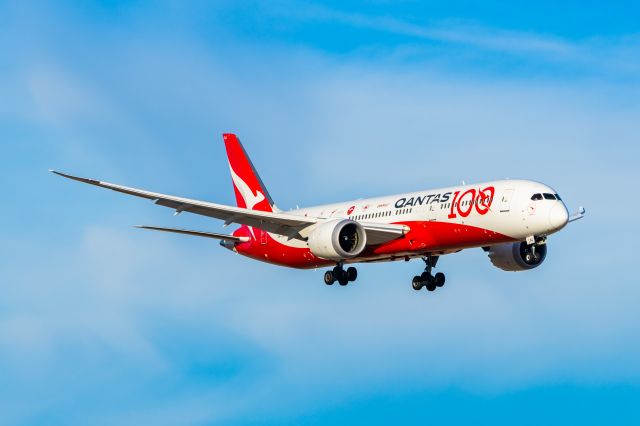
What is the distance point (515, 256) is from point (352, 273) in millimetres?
8189

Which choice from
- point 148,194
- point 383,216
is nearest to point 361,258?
point 383,216

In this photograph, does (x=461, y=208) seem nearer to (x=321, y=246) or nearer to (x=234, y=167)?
(x=321, y=246)

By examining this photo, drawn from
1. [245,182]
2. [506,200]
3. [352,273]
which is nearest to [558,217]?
[506,200]

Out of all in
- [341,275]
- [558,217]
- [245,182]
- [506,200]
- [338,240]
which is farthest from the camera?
[245,182]

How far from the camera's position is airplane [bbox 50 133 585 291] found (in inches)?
2420

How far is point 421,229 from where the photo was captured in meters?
64.6

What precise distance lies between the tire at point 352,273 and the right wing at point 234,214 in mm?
3005

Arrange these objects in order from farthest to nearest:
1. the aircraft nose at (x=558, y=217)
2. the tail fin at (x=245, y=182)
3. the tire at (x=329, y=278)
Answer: the tail fin at (x=245, y=182)
the tire at (x=329, y=278)
the aircraft nose at (x=558, y=217)

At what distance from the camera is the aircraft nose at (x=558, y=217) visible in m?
60.8

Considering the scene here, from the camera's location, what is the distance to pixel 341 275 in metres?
67.9

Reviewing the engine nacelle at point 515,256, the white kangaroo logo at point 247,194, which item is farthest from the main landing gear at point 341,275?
the white kangaroo logo at point 247,194

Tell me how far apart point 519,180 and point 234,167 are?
878 inches

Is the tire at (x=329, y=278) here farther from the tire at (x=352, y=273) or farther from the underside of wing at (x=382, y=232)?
the underside of wing at (x=382, y=232)

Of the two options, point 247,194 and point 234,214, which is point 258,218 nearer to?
point 234,214
